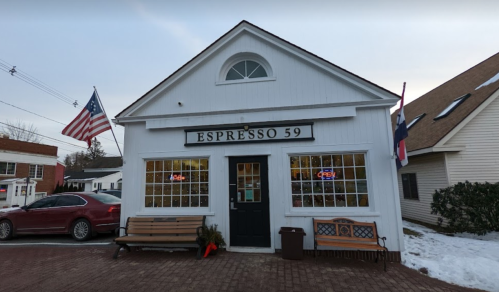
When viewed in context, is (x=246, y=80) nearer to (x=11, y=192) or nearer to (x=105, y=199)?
(x=105, y=199)

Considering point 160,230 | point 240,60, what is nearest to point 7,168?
point 160,230

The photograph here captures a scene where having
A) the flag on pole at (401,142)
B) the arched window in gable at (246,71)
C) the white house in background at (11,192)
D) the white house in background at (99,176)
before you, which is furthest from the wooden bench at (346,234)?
the white house in background at (99,176)

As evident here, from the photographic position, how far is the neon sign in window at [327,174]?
594 centimetres

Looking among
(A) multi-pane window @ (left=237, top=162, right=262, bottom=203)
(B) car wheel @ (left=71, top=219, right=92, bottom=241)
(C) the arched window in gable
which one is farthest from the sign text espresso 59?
(B) car wheel @ (left=71, top=219, right=92, bottom=241)

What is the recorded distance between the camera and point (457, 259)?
16.5ft

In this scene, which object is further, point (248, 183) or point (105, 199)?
point (105, 199)

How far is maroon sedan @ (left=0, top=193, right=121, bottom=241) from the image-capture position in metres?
7.58

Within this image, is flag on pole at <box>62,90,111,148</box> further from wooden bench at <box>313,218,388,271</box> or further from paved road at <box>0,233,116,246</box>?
wooden bench at <box>313,218,388,271</box>

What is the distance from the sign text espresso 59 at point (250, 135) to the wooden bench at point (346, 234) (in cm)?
209

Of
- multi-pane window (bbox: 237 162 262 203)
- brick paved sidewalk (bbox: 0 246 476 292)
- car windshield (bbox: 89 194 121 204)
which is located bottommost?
→ brick paved sidewalk (bbox: 0 246 476 292)

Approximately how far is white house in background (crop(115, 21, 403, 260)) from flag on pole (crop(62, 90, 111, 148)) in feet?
2.50

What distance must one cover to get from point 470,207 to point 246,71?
806cm

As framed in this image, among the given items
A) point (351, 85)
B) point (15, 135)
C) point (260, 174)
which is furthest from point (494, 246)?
point (15, 135)

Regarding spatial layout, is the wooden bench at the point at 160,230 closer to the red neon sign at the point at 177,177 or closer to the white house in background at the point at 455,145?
→ the red neon sign at the point at 177,177
